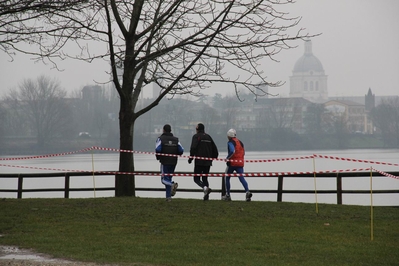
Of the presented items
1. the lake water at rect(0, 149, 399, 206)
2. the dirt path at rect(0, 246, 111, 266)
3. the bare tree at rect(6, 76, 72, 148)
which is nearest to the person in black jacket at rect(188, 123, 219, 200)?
the lake water at rect(0, 149, 399, 206)

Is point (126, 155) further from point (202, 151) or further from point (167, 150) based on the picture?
point (167, 150)

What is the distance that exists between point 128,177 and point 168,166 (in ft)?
9.50


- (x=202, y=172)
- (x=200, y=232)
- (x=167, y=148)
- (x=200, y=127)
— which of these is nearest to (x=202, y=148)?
(x=200, y=127)

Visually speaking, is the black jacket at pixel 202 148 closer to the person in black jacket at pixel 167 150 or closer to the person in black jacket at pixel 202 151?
the person in black jacket at pixel 202 151

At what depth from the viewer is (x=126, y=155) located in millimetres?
19469

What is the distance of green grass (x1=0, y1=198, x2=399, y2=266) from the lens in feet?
34.7

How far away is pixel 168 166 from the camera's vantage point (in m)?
16.7

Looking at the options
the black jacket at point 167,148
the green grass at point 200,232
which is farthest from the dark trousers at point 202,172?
the black jacket at point 167,148

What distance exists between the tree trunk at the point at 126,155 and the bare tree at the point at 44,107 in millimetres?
98011

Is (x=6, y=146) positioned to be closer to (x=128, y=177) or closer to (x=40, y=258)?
(x=128, y=177)

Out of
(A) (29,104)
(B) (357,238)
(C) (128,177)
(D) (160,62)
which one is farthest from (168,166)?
(A) (29,104)

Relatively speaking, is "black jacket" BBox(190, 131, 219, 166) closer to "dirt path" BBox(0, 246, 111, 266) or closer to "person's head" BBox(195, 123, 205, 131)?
"person's head" BBox(195, 123, 205, 131)

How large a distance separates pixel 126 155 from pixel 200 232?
275 inches

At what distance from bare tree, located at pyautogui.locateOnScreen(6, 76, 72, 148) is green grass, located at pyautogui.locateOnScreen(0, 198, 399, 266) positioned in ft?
334
